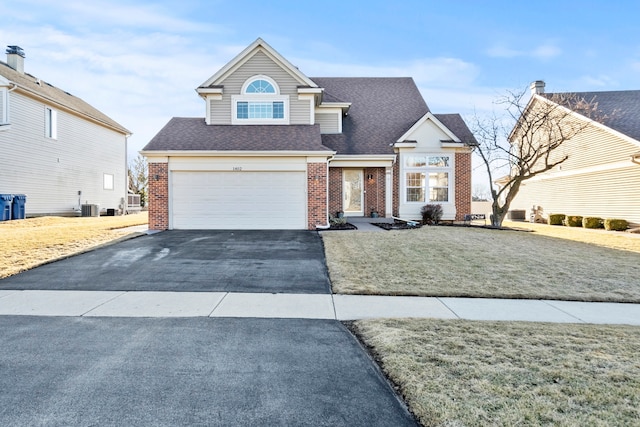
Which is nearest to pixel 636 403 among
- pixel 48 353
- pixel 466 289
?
pixel 466 289

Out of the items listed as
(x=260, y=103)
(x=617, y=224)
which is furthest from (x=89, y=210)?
(x=617, y=224)

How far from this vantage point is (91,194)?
81.8 feet

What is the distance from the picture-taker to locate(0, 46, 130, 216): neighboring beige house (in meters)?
18.7

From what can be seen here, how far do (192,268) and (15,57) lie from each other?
75.5 feet

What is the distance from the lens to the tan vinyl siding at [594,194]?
17.6 meters

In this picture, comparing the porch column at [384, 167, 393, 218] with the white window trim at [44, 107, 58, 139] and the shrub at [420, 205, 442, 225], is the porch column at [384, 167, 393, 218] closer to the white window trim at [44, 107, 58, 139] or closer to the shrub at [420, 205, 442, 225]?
the shrub at [420, 205, 442, 225]

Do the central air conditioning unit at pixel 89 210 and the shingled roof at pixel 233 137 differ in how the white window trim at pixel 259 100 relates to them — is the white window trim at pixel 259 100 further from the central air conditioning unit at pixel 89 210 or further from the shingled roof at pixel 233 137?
the central air conditioning unit at pixel 89 210

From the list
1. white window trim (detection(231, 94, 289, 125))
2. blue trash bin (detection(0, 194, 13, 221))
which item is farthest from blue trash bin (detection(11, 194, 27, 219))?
white window trim (detection(231, 94, 289, 125))

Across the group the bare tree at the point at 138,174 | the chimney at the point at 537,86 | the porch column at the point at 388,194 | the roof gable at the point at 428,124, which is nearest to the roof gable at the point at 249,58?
the roof gable at the point at 428,124

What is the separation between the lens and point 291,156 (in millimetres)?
14508

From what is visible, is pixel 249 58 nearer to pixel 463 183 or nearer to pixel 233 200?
pixel 233 200

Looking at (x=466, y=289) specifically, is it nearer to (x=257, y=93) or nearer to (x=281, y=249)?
(x=281, y=249)

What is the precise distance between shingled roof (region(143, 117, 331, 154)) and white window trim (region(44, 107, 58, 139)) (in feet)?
32.7

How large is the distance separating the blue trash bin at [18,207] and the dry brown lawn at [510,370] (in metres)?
20.7
